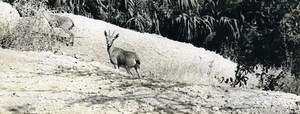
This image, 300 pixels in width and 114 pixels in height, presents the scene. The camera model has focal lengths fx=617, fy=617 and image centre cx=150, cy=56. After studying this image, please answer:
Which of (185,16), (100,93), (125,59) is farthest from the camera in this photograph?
(185,16)

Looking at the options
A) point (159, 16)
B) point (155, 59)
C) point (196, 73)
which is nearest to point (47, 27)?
point (155, 59)

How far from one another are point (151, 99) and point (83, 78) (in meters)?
1.26

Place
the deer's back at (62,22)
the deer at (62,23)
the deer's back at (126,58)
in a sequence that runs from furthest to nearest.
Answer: the deer's back at (62,22) < the deer at (62,23) < the deer's back at (126,58)

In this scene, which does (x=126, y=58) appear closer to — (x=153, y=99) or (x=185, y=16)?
(x=153, y=99)

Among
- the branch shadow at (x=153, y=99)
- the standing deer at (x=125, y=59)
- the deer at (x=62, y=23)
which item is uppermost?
the deer at (x=62, y=23)

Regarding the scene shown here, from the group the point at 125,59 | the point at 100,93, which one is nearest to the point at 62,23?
the point at 125,59

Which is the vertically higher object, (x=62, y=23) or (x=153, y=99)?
(x=62, y=23)

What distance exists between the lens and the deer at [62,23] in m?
11.2

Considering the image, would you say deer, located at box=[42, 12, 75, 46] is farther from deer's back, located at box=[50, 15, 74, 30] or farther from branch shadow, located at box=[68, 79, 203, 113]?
branch shadow, located at box=[68, 79, 203, 113]

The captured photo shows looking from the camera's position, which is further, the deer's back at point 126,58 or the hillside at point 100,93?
the deer's back at point 126,58

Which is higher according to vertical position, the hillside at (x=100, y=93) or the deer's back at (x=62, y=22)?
the deer's back at (x=62, y=22)

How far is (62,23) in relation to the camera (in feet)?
37.6

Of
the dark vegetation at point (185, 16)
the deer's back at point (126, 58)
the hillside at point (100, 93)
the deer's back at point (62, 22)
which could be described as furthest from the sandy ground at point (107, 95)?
the dark vegetation at point (185, 16)

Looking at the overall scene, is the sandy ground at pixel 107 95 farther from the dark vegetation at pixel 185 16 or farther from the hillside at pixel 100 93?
the dark vegetation at pixel 185 16
